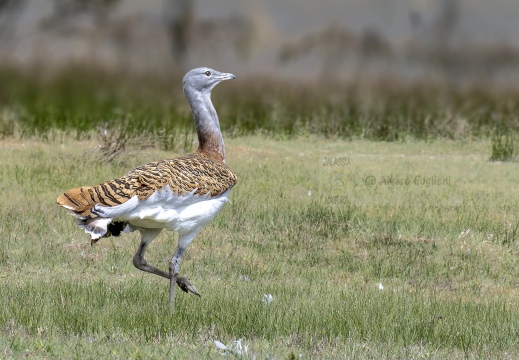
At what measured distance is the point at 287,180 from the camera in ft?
44.5

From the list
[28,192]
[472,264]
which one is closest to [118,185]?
[472,264]

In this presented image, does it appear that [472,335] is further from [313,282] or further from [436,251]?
[436,251]

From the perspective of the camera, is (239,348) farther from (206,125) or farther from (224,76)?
(224,76)

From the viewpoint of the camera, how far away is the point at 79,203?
625cm

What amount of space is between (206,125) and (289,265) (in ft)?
7.63

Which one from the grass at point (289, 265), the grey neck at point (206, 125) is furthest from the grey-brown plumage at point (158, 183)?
the grass at point (289, 265)

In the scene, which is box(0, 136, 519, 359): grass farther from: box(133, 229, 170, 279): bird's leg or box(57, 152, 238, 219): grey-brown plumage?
box(57, 152, 238, 219): grey-brown plumage

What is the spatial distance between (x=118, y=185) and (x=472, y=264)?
4.45 metres

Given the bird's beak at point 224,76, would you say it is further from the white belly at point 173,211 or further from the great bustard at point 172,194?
the white belly at point 173,211

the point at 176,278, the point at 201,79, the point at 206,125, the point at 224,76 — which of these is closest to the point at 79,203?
the point at 176,278

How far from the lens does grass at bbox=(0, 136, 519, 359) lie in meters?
6.12

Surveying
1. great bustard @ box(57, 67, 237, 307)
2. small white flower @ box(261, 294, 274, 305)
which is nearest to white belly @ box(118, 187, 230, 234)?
great bustard @ box(57, 67, 237, 307)

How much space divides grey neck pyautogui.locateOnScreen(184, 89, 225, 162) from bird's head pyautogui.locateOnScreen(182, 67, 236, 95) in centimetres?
3

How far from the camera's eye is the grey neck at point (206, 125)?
750cm
